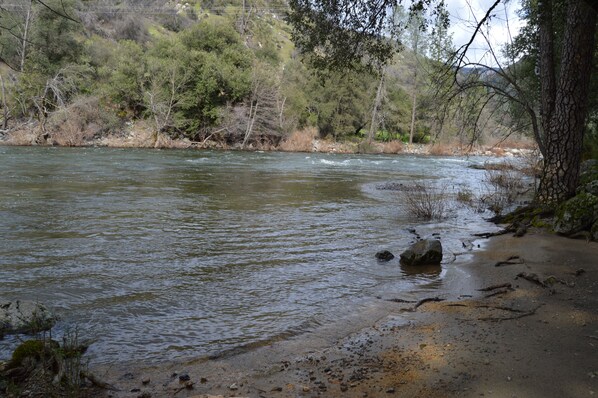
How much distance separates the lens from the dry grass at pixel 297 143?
47938 millimetres

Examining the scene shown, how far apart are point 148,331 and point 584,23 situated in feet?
33.9

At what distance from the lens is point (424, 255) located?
8.36 meters

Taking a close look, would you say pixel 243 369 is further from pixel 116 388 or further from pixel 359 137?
pixel 359 137

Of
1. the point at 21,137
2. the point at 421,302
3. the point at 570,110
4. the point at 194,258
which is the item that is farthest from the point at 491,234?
the point at 21,137

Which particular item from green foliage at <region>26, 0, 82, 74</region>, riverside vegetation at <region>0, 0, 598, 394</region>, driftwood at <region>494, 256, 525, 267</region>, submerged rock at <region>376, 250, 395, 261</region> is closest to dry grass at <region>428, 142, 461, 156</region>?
riverside vegetation at <region>0, 0, 598, 394</region>

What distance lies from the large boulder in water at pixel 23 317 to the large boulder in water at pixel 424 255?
5.87 metres

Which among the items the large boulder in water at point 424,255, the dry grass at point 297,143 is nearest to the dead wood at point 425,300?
the large boulder in water at point 424,255

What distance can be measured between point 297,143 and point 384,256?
40077mm

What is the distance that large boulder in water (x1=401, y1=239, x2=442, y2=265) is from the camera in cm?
838

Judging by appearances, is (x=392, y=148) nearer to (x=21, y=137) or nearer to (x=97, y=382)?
(x=21, y=137)

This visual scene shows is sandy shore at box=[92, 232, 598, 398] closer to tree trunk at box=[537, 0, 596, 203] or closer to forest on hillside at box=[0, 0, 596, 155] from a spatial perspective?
tree trunk at box=[537, 0, 596, 203]

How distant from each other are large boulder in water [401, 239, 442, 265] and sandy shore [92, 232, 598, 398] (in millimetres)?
1723

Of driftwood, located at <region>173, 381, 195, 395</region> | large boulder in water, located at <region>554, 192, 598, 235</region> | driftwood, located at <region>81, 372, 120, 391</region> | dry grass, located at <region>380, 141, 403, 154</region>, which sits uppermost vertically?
dry grass, located at <region>380, 141, 403, 154</region>

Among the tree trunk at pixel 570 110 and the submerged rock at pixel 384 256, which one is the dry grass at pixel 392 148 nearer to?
the tree trunk at pixel 570 110
